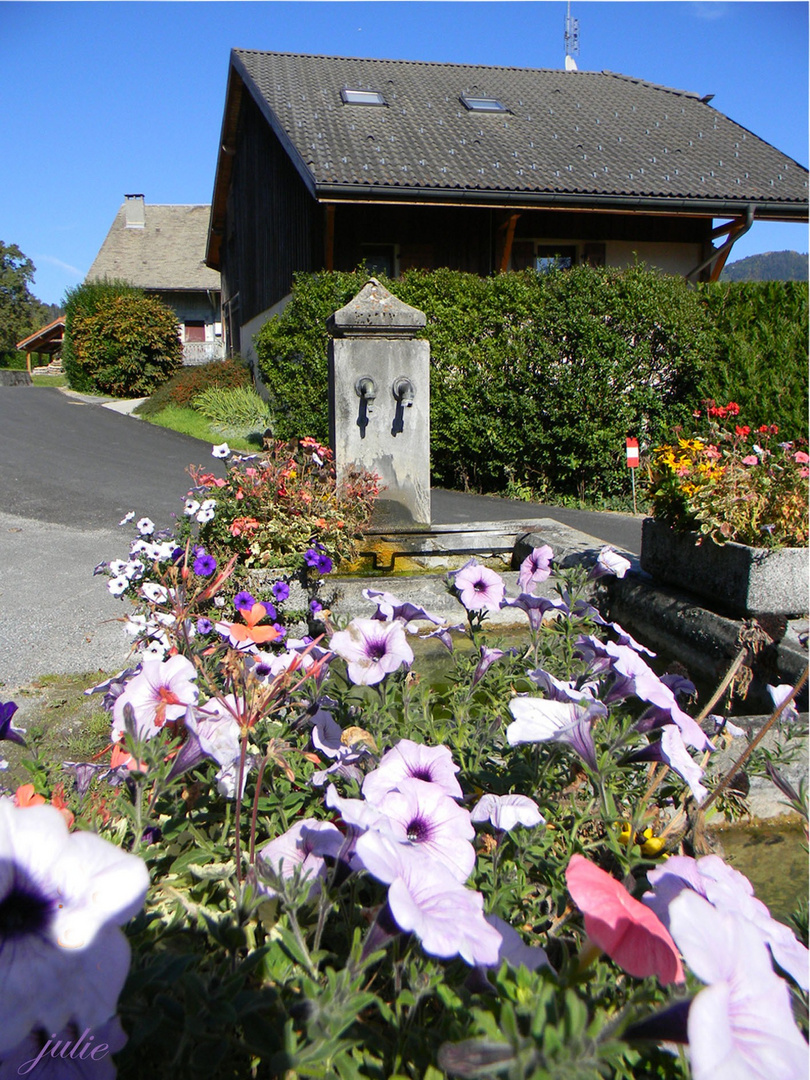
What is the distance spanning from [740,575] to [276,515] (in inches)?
102

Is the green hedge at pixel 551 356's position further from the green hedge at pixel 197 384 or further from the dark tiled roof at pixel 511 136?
the green hedge at pixel 197 384

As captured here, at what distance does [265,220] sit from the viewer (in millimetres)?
18312

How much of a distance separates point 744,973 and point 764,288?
12437 millimetres

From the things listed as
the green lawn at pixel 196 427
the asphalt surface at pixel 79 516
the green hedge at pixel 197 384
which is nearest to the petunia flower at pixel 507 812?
the asphalt surface at pixel 79 516

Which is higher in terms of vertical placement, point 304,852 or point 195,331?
point 195,331

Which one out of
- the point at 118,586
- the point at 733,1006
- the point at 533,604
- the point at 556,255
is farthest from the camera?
the point at 556,255

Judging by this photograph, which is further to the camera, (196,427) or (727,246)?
(196,427)

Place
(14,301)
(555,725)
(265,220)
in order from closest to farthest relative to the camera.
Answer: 1. (555,725)
2. (265,220)
3. (14,301)

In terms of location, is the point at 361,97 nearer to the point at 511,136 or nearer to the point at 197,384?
the point at 511,136

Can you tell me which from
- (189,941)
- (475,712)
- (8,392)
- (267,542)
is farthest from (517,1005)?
(8,392)

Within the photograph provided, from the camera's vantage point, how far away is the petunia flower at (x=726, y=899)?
78 cm

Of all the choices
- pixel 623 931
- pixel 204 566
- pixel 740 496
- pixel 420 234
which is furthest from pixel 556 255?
pixel 623 931

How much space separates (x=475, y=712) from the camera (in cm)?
248

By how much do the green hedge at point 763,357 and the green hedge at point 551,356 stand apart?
0.28m
